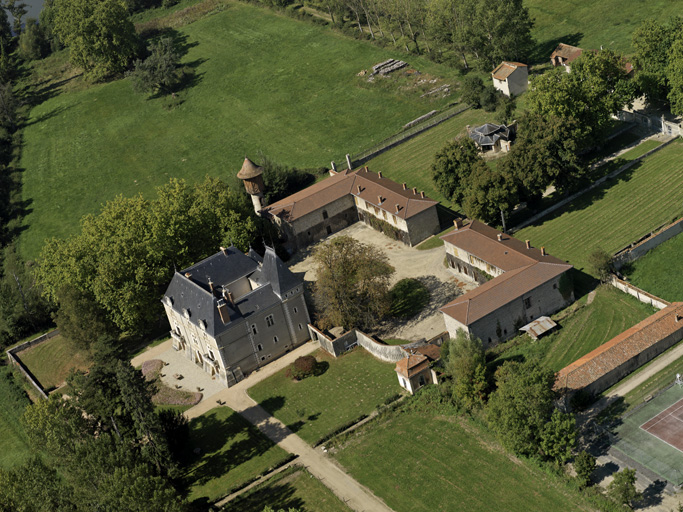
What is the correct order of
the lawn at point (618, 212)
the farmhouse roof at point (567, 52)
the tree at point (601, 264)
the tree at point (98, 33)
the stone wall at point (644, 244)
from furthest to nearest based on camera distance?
1. the tree at point (98, 33)
2. the farmhouse roof at point (567, 52)
3. the lawn at point (618, 212)
4. the stone wall at point (644, 244)
5. the tree at point (601, 264)

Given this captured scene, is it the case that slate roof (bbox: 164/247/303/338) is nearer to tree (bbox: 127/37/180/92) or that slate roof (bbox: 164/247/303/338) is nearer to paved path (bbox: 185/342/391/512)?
paved path (bbox: 185/342/391/512)

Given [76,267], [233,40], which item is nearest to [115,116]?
[233,40]

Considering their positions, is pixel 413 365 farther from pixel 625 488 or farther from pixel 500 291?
pixel 625 488

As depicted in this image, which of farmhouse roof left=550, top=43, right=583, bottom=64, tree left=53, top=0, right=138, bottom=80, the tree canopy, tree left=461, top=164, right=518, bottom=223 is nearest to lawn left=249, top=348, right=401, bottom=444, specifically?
the tree canopy

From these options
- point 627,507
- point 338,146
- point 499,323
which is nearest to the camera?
point 627,507

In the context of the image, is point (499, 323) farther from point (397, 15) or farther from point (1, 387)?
point (397, 15)

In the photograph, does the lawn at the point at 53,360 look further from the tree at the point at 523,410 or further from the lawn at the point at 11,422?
the tree at the point at 523,410

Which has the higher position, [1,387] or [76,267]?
[76,267]

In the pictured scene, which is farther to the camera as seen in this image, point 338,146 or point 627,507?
point 338,146

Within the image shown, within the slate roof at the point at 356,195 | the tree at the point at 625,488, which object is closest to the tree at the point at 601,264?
the slate roof at the point at 356,195
